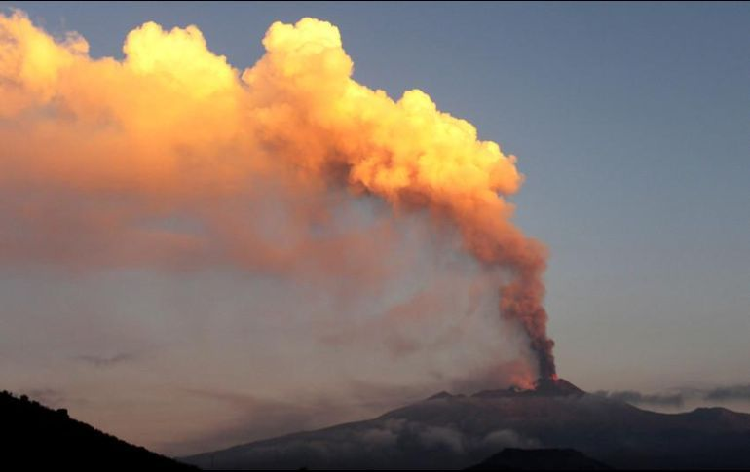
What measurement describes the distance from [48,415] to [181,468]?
105ft

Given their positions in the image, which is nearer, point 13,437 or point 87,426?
point 13,437

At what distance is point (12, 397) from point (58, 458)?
123 ft

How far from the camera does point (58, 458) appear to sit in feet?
491

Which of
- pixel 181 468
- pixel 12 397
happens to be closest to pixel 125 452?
pixel 181 468

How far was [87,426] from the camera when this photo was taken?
17825 cm

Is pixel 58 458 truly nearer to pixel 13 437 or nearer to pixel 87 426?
pixel 13 437

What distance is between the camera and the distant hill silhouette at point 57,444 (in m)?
148

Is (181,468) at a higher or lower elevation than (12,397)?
lower

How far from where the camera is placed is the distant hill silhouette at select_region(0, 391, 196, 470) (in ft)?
484

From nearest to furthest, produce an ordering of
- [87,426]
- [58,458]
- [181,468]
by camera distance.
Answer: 1. [58,458]
2. [181,468]
3. [87,426]

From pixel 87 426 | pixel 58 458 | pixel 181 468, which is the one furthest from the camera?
pixel 87 426

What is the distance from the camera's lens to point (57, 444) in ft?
518

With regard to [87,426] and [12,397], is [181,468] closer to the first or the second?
[87,426]

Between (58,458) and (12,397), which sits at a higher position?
(12,397)
